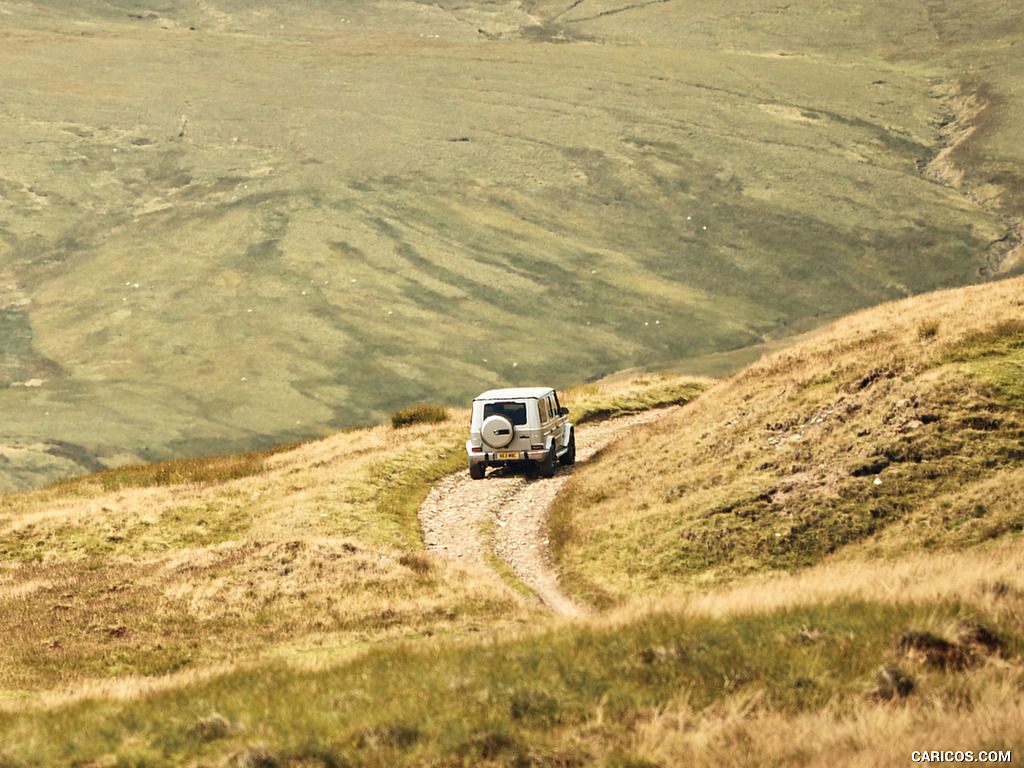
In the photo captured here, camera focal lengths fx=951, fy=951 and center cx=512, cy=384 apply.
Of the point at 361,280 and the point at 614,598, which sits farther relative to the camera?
the point at 361,280

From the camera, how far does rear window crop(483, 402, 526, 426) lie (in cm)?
3291

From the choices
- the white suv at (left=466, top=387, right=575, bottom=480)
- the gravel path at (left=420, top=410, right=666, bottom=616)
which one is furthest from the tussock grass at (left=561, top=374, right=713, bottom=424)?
the white suv at (left=466, top=387, right=575, bottom=480)

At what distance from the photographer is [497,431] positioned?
32812 millimetres

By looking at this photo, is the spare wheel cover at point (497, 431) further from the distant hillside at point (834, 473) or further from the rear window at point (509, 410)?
the distant hillside at point (834, 473)

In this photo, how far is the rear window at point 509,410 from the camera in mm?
32906

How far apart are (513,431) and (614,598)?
13581 millimetres

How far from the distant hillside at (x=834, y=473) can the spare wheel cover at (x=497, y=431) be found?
3248 millimetres

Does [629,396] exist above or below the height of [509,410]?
below

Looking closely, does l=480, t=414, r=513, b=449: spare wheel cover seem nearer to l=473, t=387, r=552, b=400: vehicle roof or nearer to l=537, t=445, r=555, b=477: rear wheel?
l=473, t=387, r=552, b=400: vehicle roof

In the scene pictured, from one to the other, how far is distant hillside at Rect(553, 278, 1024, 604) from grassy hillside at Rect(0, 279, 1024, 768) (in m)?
0.08

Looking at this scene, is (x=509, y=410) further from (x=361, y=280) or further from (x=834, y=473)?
(x=361, y=280)

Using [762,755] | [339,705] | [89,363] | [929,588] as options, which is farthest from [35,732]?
[89,363]

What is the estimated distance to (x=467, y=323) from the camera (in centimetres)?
17650

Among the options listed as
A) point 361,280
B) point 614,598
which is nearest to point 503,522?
point 614,598
